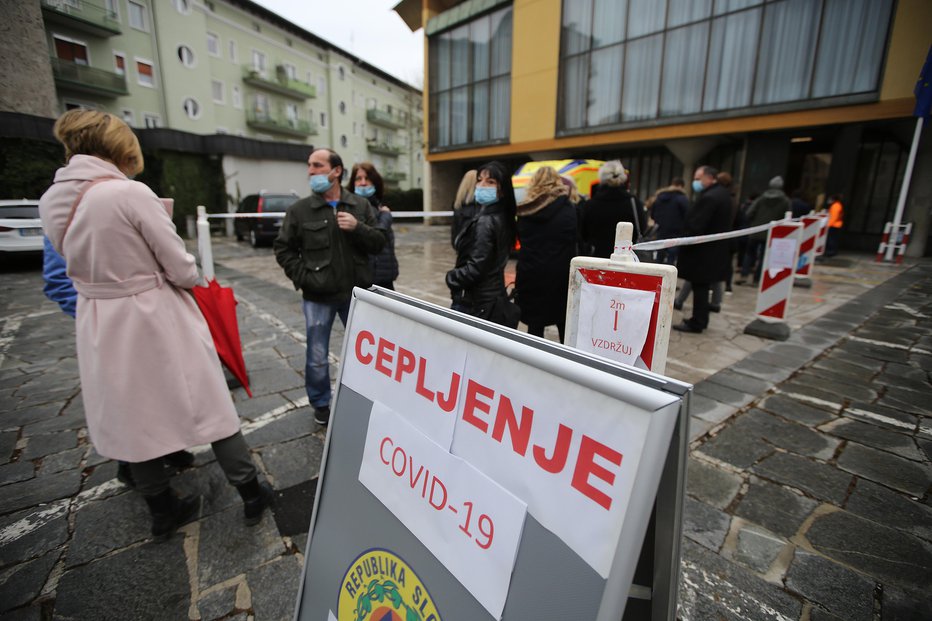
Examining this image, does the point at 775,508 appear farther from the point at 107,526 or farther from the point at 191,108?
the point at 191,108

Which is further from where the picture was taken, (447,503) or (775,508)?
(775,508)

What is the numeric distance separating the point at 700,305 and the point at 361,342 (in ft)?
15.9

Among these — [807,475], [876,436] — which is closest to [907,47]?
[876,436]

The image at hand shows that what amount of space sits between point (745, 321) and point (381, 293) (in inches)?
226

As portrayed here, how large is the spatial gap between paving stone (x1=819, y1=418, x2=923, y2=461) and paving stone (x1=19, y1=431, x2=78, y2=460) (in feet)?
16.1

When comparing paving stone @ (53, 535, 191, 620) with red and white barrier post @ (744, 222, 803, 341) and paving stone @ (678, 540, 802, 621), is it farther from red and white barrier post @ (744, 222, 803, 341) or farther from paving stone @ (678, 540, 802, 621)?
red and white barrier post @ (744, 222, 803, 341)

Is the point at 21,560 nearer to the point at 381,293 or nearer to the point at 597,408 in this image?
the point at 381,293

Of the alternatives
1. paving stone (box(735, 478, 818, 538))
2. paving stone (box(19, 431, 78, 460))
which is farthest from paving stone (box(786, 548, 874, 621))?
paving stone (box(19, 431, 78, 460))

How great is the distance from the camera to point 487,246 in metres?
2.73

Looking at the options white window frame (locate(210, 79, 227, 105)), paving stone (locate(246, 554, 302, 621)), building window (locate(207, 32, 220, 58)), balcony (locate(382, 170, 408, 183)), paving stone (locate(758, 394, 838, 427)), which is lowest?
paving stone (locate(246, 554, 302, 621))

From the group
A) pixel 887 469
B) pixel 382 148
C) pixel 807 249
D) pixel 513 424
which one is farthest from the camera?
pixel 382 148

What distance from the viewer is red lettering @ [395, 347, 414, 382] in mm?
1143

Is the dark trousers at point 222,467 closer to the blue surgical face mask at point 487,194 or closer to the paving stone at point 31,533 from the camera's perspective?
the paving stone at point 31,533

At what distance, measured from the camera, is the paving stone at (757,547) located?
185cm
